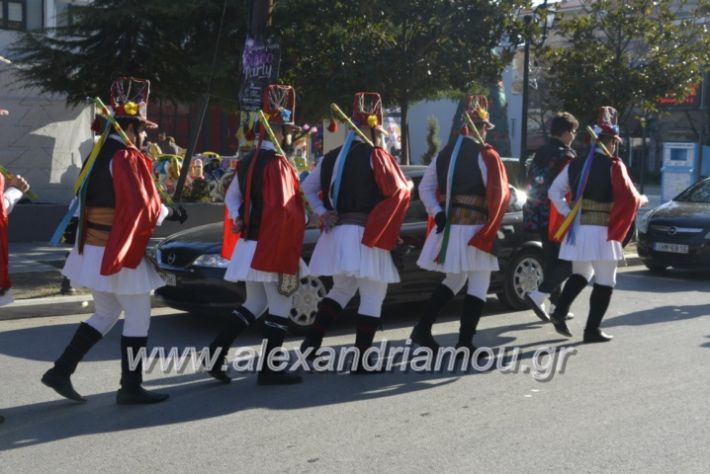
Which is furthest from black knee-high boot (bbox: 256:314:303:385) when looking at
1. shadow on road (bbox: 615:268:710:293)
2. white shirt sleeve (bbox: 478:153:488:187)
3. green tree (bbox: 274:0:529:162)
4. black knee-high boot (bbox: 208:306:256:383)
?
green tree (bbox: 274:0:529:162)

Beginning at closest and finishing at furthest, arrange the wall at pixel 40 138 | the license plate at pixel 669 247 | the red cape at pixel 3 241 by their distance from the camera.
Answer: the red cape at pixel 3 241, the license plate at pixel 669 247, the wall at pixel 40 138

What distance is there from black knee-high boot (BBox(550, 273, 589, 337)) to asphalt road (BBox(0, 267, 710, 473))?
0.26 meters

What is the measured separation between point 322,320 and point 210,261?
65.9 inches

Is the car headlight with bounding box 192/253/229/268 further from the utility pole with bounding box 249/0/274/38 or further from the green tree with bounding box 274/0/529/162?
the green tree with bounding box 274/0/529/162

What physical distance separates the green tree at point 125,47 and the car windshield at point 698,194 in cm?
691

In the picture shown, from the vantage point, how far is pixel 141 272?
19.4ft

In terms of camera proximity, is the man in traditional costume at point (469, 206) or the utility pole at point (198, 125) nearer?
the man in traditional costume at point (469, 206)

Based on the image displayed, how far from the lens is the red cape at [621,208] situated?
8.08 m

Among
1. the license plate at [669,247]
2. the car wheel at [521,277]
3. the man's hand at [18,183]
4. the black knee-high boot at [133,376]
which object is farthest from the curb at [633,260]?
the man's hand at [18,183]

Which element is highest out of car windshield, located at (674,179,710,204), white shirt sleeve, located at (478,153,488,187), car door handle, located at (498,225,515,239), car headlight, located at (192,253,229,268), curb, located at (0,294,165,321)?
Answer: white shirt sleeve, located at (478,153,488,187)

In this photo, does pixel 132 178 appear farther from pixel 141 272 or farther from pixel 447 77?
pixel 447 77

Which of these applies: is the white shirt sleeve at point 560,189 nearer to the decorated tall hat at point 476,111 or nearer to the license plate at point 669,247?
the decorated tall hat at point 476,111

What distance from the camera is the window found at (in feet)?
83.3

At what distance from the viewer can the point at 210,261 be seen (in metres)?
8.34
